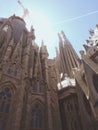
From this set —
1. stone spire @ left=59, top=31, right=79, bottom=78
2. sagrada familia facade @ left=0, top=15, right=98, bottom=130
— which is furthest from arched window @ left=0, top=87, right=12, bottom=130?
stone spire @ left=59, top=31, right=79, bottom=78

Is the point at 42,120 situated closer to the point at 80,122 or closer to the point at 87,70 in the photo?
the point at 80,122

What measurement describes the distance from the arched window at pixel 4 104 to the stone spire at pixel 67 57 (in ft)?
84.9

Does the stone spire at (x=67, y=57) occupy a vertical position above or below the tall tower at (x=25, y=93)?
above

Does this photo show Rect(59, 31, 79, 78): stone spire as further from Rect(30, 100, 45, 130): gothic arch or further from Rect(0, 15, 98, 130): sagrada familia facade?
Rect(30, 100, 45, 130): gothic arch

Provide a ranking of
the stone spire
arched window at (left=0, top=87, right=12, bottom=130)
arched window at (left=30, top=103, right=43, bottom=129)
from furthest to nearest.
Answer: the stone spire → arched window at (left=30, top=103, right=43, bottom=129) → arched window at (left=0, top=87, right=12, bottom=130)

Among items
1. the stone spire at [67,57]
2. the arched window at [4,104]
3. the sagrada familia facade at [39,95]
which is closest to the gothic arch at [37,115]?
the sagrada familia facade at [39,95]

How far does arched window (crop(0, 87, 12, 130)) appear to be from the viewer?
12.7 meters

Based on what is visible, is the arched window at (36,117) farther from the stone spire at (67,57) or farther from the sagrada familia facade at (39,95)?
the stone spire at (67,57)

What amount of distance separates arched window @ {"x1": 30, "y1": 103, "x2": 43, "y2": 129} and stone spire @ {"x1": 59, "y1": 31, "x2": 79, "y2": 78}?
949 inches

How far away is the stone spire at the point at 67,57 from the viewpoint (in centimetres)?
4188

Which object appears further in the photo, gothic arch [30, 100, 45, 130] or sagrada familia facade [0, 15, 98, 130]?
gothic arch [30, 100, 45, 130]

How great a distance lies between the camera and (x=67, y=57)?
1852 inches

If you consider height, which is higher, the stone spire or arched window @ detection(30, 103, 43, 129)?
the stone spire

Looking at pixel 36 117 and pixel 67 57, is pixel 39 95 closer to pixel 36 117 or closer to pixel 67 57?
pixel 36 117
